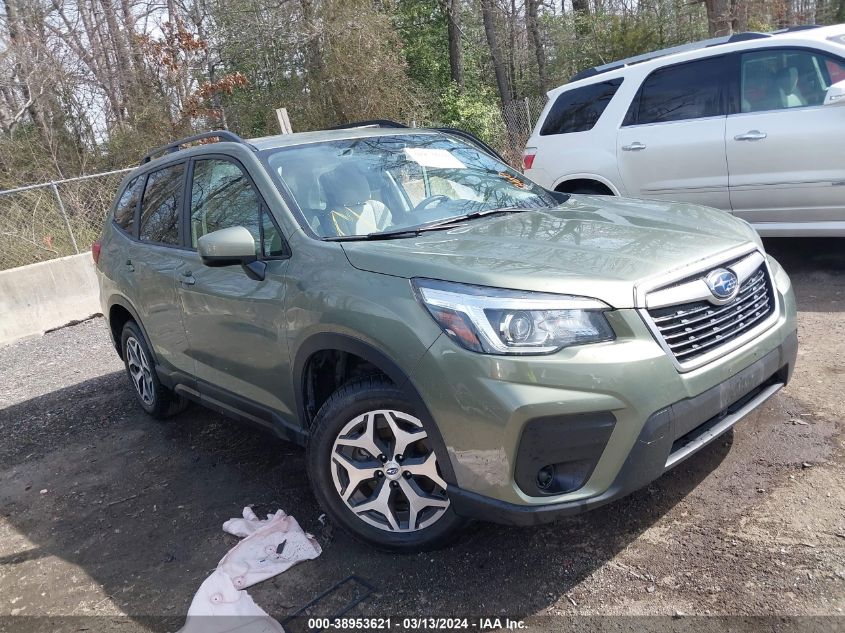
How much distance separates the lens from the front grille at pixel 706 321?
2.59 metres

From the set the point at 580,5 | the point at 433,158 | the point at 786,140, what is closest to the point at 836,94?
the point at 786,140

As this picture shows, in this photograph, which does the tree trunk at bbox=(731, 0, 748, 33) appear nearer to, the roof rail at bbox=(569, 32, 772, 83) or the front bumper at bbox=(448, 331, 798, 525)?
the roof rail at bbox=(569, 32, 772, 83)

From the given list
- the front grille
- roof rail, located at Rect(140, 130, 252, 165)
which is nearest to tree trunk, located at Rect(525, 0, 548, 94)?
roof rail, located at Rect(140, 130, 252, 165)

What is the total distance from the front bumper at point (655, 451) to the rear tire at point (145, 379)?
2972mm

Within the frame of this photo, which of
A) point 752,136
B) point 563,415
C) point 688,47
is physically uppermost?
point 688,47

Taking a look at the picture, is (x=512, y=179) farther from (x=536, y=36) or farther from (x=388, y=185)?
(x=536, y=36)

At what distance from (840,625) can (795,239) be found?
5.30 metres

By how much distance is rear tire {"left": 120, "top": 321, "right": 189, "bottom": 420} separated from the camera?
4902mm

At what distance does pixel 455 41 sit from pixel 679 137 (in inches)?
513

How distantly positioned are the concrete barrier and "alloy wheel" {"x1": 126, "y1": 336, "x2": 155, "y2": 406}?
4.34 m

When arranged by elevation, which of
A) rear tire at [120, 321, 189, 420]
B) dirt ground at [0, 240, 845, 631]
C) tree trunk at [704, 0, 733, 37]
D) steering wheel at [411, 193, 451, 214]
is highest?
tree trunk at [704, 0, 733, 37]

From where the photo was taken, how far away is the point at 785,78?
5.58m

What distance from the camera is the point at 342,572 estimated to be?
3012 millimetres

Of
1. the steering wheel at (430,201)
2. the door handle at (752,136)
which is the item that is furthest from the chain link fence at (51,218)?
the door handle at (752,136)
